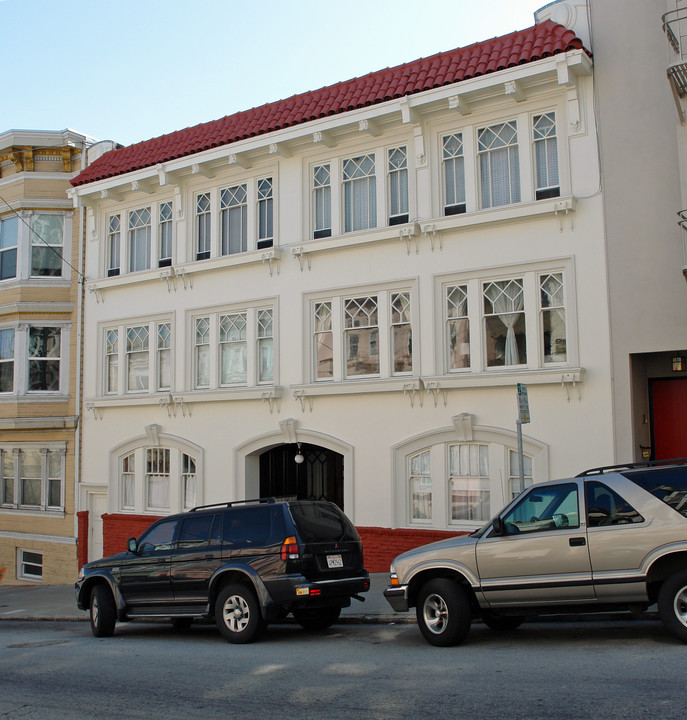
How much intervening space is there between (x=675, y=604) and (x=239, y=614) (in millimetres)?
5045

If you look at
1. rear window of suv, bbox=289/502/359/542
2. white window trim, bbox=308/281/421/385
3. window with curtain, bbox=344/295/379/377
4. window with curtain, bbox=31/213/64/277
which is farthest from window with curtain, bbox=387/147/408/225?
window with curtain, bbox=31/213/64/277

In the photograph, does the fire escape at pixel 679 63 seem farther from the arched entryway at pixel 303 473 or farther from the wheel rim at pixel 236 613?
the arched entryway at pixel 303 473

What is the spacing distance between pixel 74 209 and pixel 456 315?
11380mm

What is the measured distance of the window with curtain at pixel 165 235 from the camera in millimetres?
19406

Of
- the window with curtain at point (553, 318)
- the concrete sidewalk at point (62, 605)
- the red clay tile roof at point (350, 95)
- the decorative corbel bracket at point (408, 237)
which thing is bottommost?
the concrete sidewalk at point (62, 605)

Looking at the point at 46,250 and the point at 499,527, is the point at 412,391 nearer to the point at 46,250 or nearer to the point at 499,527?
the point at 499,527

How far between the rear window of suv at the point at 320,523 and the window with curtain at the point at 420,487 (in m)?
4.85

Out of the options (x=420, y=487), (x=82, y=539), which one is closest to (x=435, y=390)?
(x=420, y=487)

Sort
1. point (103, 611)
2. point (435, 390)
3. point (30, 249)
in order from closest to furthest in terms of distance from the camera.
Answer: point (103, 611) → point (435, 390) → point (30, 249)

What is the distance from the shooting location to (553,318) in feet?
46.5

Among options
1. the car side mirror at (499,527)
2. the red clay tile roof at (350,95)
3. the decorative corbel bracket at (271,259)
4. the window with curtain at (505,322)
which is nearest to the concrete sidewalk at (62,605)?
the car side mirror at (499,527)

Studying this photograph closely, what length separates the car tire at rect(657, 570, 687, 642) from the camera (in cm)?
756

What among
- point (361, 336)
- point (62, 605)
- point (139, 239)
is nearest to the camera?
point (62, 605)

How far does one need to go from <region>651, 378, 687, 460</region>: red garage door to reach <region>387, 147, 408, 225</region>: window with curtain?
571cm
